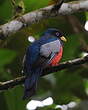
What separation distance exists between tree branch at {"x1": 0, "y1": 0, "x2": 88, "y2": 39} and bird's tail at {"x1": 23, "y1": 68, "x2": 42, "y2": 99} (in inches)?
17.5

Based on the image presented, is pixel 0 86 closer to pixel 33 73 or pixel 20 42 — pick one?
pixel 33 73

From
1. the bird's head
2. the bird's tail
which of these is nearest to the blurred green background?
the bird's head

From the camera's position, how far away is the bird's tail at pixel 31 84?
11.5 feet

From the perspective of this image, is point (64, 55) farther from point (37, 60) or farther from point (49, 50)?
point (37, 60)

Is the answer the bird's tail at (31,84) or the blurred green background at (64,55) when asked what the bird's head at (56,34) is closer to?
the blurred green background at (64,55)

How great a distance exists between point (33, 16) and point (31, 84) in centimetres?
58

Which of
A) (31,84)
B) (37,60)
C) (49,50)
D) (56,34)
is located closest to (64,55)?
(56,34)

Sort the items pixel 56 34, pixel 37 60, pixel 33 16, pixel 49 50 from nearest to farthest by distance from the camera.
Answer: pixel 33 16
pixel 37 60
pixel 49 50
pixel 56 34

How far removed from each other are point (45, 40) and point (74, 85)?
4.09 feet

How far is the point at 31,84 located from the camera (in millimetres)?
3619

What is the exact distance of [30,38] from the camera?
5148mm

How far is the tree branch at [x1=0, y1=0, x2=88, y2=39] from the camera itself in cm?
350

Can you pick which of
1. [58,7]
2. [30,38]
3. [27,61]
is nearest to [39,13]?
[58,7]

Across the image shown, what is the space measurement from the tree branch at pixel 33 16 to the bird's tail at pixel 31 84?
17.5 inches
